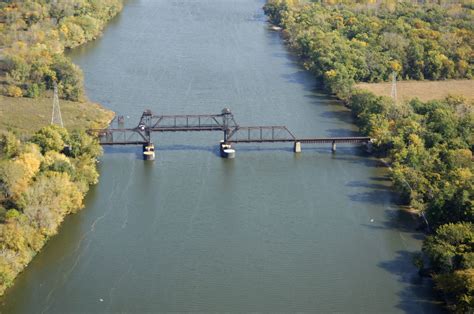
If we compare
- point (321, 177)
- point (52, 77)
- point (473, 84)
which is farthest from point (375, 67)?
point (52, 77)

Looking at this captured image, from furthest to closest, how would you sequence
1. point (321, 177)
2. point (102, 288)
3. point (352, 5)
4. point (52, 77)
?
point (352, 5) < point (52, 77) < point (321, 177) < point (102, 288)

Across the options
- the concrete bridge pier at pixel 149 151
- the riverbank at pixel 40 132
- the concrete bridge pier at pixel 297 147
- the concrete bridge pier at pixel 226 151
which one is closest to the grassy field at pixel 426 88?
the concrete bridge pier at pixel 297 147

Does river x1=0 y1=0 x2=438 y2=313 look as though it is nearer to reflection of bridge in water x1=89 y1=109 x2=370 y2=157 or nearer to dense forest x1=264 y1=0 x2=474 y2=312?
reflection of bridge in water x1=89 y1=109 x2=370 y2=157

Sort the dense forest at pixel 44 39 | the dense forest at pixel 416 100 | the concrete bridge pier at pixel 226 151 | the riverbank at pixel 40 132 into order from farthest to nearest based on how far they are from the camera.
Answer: the dense forest at pixel 44 39 → the concrete bridge pier at pixel 226 151 → the riverbank at pixel 40 132 → the dense forest at pixel 416 100

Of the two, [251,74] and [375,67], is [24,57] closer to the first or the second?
[251,74]

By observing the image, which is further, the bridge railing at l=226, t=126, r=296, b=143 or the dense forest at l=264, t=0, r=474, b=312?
the bridge railing at l=226, t=126, r=296, b=143

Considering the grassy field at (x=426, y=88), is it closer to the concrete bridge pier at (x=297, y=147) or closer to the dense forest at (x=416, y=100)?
the dense forest at (x=416, y=100)

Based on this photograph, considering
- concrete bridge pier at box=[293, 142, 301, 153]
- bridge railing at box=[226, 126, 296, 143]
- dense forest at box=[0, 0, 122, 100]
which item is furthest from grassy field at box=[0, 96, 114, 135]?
concrete bridge pier at box=[293, 142, 301, 153]
